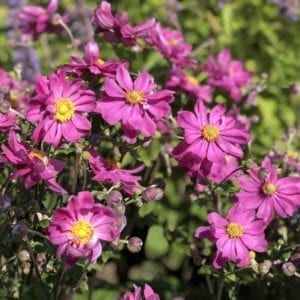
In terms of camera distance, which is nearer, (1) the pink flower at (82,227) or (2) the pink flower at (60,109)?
(1) the pink flower at (82,227)

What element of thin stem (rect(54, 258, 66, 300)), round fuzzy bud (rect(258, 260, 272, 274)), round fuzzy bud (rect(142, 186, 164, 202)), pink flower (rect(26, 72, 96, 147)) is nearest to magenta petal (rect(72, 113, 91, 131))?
pink flower (rect(26, 72, 96, 147))

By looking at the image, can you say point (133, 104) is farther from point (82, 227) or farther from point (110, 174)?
point (82, 227)

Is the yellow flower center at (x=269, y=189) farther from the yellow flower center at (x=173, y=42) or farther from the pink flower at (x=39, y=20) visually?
the pink flower at (x=39, y=20)

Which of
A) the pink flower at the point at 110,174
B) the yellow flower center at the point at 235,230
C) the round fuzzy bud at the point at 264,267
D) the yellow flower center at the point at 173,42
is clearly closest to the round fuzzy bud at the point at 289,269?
the round fuzzy bud at the point at 264,267

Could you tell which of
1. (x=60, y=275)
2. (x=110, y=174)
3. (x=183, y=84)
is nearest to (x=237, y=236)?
(x=110, y=174)

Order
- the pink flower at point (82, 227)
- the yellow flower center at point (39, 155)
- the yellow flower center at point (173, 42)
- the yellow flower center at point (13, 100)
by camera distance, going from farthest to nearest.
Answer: the yellow flower center at point (173, 42) < the yellow flower center at point (13, 100) < the yellow flower center at point (39, 155) < the pink flower at point (82, 227)

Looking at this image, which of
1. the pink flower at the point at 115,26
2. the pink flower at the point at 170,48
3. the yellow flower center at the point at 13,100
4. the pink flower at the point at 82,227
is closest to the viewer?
the pink flower at the point at 82,227

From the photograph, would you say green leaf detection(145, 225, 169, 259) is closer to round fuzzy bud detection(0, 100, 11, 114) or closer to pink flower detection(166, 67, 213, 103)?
pink flower detection(166, 67, 213, 103)
